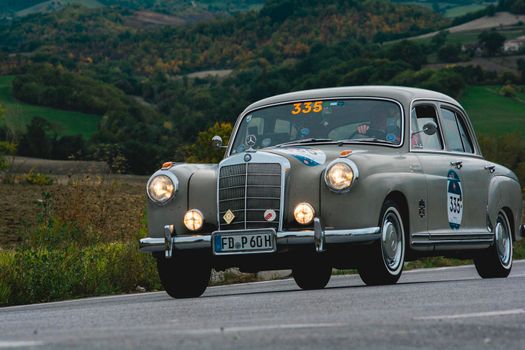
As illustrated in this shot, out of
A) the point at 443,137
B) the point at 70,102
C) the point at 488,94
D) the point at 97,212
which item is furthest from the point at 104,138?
the point at 443,137

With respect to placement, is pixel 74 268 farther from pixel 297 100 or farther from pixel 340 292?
pixel 340 292

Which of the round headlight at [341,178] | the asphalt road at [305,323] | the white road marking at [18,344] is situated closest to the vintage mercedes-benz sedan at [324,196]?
the round headlight at [341,178]

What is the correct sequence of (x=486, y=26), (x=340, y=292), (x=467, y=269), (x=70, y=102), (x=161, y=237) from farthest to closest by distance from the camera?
(x=486, y=26) → (x=70, y=102) → (x=467, y=269) → (x=161, y=237) → (x=340, y=292)

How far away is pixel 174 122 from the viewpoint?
453 ft

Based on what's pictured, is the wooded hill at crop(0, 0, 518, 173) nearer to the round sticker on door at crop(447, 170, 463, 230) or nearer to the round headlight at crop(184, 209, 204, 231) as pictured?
the round sticker on door at crop(447, 170, 463, 230)

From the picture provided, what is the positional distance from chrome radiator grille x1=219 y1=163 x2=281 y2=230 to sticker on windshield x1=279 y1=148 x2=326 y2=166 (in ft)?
0.72

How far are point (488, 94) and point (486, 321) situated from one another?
111626 millimetres

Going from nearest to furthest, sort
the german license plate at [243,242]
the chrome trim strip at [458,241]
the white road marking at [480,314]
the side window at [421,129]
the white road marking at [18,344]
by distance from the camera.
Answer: the white road marking at [18,344] → the white road marking at [480,314] → the german license plate at [243,242] → the chrome trim strip at [458,241] → the side window at [421,129]

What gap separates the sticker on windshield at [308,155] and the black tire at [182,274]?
4.55 ft

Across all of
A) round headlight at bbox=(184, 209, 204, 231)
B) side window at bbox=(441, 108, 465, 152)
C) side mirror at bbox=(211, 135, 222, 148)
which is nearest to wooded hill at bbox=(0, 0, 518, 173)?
side window at bbox=(441, 108, 465, 152)

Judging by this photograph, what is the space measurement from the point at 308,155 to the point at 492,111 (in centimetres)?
10061

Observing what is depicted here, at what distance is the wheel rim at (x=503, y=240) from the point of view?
43.7ft

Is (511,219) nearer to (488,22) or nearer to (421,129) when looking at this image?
(421,129)

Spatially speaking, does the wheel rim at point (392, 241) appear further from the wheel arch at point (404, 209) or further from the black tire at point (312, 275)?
the black tire at point (312, 275)
